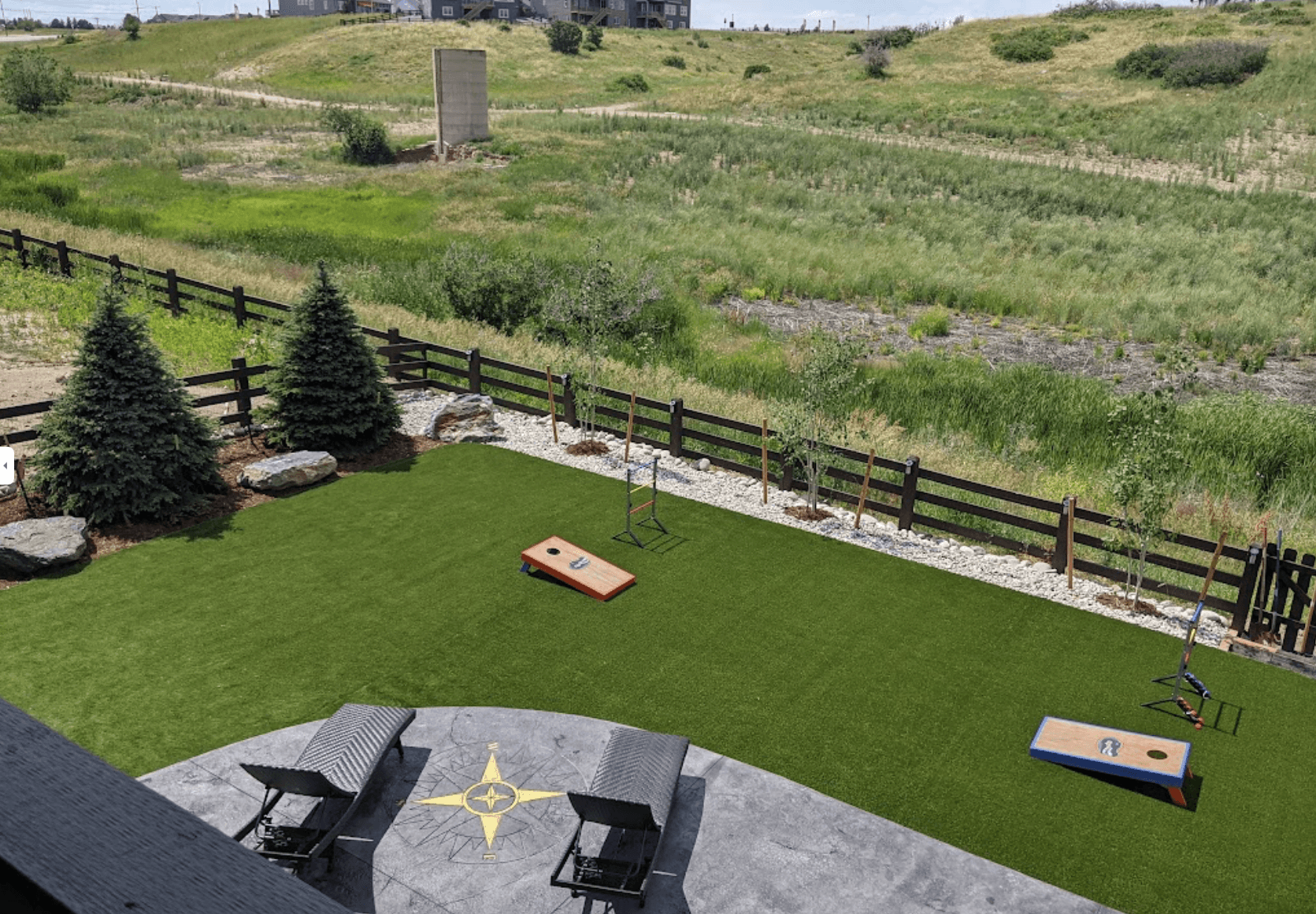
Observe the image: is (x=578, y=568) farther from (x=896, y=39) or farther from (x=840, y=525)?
(x=896, y=39)

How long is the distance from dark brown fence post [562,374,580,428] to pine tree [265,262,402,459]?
390 centimetres

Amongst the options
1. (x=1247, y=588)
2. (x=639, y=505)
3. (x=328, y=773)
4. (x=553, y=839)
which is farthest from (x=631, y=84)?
(x=553, y=839)

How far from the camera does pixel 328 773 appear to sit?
8.55m

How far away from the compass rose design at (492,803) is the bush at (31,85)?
81781 mm

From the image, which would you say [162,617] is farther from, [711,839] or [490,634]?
[711,839]

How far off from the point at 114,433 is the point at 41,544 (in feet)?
6.70

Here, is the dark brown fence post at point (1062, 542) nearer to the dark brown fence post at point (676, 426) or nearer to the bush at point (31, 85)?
the dark brown fence post at point (676, 426)

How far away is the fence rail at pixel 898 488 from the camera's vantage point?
12.5 metres

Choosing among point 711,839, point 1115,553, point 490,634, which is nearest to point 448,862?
point 711,839

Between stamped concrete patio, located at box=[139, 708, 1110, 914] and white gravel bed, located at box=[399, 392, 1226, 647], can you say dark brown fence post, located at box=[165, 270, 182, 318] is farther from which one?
stamped concrete patio, located at box=[139, 708, 1110, 914]

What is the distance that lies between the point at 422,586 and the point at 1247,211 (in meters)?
44.6

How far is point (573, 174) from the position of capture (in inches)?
1993

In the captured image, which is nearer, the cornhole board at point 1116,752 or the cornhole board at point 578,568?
the cornhole board at point 1116,752

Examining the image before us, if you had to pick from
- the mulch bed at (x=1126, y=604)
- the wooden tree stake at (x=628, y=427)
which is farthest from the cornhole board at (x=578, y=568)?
the mulch bed at (x=1126, y=604)
